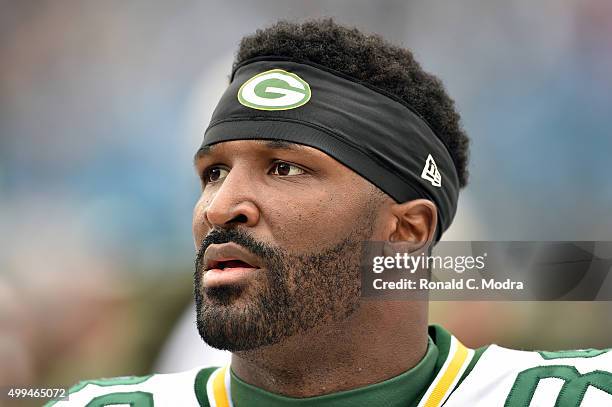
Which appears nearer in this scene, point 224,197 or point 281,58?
point 224,197

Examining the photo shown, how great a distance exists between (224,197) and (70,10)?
3.37m

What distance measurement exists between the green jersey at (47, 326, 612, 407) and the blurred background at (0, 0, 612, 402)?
1.49 meters

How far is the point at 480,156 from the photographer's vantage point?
4281mm

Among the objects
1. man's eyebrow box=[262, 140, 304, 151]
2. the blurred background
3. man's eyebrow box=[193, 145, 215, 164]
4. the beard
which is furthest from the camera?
the blurred background

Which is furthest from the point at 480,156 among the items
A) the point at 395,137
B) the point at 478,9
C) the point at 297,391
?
the point at 297,391

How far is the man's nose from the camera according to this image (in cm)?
191

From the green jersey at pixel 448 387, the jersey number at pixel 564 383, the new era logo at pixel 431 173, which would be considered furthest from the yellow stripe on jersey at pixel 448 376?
the new era logo at pixel 431 173

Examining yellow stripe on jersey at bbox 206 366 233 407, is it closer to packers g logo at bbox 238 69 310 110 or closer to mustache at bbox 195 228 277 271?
mustache at bbox 195 228 277 271

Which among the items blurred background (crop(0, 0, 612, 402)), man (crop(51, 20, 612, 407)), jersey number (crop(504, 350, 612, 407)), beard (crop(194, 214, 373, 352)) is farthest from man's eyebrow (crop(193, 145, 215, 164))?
blurred background (crop(0, 0, 612, 402))

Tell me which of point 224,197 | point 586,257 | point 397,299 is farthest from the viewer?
point 586,257

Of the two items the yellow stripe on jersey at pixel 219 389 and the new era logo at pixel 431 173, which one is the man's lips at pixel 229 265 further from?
the new era logo at pixel 431 173

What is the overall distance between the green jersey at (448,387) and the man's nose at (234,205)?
42 cm

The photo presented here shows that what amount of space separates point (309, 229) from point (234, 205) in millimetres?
175

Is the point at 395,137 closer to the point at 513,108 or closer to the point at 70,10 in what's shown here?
the point at 513,108
